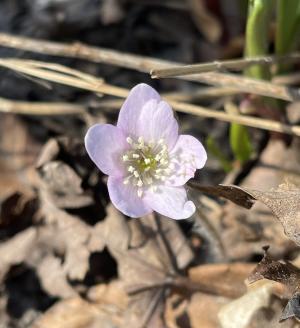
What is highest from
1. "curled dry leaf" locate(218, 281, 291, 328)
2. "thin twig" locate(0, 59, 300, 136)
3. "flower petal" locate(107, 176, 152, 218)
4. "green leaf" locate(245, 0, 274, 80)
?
"green leaf" locate(245, 0, 274, 80)

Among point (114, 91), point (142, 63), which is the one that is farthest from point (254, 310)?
point (142, 63)

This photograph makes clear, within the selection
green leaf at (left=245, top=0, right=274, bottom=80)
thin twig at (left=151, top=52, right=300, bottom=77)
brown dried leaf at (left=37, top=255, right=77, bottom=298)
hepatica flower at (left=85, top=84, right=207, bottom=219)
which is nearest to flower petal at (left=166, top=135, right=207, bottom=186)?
hepatica flower at (left=85, top=84, right=207, bottom=219)

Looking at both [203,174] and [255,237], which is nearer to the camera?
[255,237]

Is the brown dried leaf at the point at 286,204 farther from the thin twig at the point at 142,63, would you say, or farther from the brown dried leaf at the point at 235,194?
the thin twig at the point at 142,63

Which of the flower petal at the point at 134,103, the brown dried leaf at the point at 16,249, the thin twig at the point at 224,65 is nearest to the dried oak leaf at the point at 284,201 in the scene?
the flower petal at the point at 134,103

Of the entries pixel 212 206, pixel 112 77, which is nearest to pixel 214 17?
pixel 112 77

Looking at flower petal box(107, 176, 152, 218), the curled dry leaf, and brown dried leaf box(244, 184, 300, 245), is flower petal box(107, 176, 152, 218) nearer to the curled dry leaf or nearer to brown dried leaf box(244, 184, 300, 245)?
brown dried leaf box(244, 184, 300, 245)

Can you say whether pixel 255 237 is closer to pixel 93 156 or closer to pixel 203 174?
pixel 203 174

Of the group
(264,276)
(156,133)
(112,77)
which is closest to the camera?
(264,276)
